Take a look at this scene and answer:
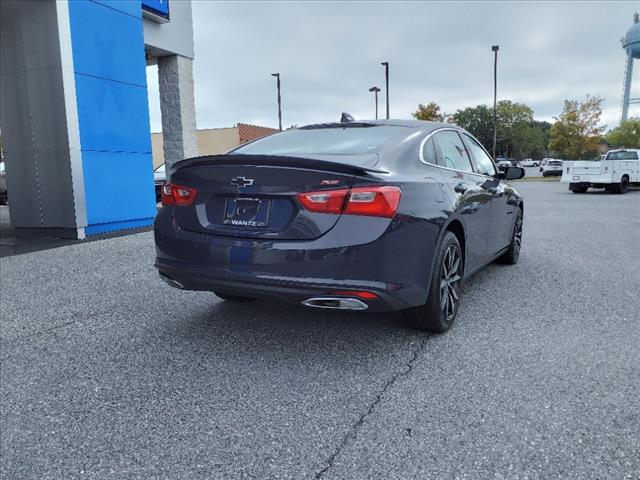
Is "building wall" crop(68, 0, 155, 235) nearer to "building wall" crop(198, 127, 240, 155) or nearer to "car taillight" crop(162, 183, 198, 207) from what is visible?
"car taillight" crop(162, 183, 198, 207)

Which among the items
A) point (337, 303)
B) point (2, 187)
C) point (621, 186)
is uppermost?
point (2, 187)

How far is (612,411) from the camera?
8.43 ft

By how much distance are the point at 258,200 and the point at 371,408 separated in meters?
1.37

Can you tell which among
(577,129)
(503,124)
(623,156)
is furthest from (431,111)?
(503,124)

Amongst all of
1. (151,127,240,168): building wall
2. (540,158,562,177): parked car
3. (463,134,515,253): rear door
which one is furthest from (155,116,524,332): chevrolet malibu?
(540,158,562,177): parked car

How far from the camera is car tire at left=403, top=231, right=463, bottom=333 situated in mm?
3496

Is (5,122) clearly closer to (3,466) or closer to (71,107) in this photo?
(71,107)

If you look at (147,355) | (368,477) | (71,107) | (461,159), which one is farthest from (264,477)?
(71,107)

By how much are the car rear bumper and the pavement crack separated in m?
0.36

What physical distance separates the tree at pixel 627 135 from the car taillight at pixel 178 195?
57684 mm

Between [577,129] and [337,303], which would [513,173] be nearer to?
[337,303]

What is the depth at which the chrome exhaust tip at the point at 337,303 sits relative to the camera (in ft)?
9.77

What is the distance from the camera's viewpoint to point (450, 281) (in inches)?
149

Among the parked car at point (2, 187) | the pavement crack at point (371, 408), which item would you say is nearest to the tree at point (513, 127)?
the parked car at point (2, 187)
